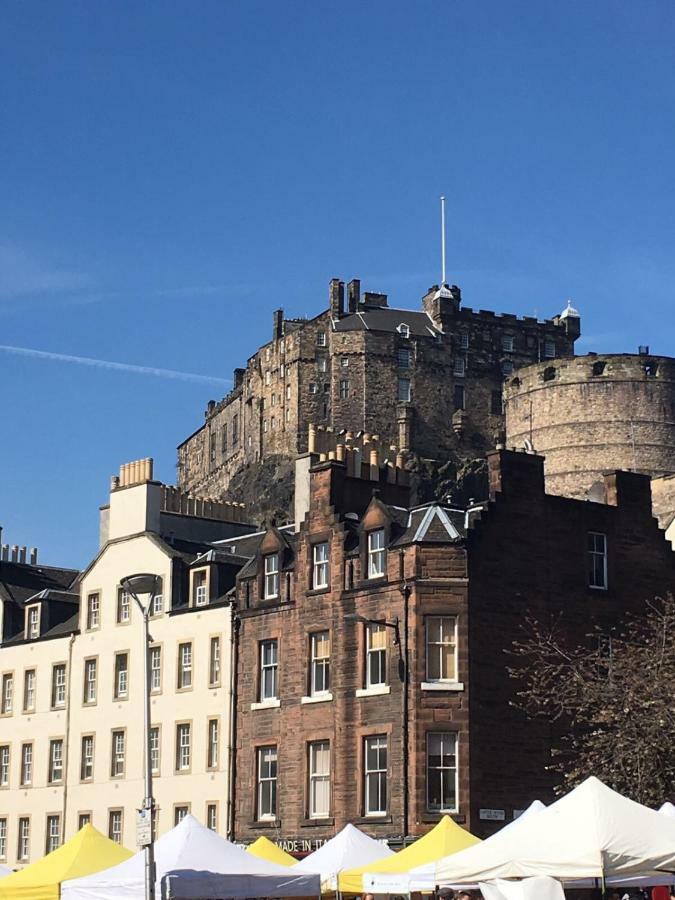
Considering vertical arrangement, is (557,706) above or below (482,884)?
above

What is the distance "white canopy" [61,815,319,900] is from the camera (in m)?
28.4

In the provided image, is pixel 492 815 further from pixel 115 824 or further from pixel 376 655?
pixel 115 824

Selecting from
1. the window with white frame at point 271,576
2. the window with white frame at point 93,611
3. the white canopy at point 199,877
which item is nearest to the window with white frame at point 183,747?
the window with white frame at point 271,576

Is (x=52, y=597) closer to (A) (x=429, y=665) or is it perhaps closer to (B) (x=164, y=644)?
(B) (x=164, y=644)

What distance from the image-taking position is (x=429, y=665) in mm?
43938

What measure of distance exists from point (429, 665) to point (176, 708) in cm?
1055

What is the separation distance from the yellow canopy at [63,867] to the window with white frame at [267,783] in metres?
15.5

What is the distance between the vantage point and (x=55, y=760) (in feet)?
182

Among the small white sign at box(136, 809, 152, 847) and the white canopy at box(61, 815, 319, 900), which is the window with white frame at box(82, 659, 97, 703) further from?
the small white sign at box(136, 809, 152, 847)

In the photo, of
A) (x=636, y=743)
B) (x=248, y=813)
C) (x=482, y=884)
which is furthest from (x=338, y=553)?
(x=482, y=884)

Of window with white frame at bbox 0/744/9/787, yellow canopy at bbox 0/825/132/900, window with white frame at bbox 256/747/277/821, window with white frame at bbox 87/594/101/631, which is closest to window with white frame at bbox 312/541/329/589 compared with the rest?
window with white frame at bbox 256/747/277/821

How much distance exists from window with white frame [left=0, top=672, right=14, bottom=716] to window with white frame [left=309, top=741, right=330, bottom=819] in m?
15.3

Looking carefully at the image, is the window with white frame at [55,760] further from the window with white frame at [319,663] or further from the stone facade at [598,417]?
the stone facade at [598,417]

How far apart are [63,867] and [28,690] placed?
2749cm
